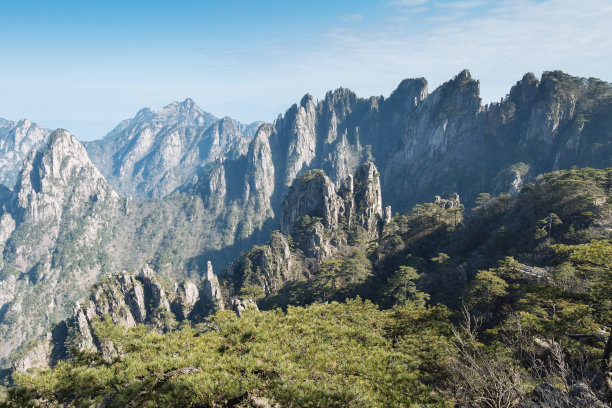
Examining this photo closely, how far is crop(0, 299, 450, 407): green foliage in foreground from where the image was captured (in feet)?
36.1

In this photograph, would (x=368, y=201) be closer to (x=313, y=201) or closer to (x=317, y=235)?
(x=317, y=235)

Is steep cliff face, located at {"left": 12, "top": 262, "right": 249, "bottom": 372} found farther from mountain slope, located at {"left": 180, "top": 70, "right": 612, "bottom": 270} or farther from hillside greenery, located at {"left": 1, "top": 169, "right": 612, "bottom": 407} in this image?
mountain slope, located at {"left": 180, "top": 70, "right": 612, "bottom": 270}

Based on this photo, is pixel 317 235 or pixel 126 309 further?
pixel 126 309

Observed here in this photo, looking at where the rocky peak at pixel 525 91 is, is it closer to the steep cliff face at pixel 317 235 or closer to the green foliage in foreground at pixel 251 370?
the steep cliff face at pixel 317 235

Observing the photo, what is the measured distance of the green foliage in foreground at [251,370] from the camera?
11.0 m

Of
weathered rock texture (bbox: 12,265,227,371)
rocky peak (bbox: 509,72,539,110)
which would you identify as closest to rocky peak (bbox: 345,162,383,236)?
weathered rock texture (bbox: 12,265,227,371)

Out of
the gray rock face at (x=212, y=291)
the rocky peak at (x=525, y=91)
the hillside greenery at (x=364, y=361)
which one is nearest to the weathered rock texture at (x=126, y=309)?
the gray rock face at (x=212, y=291)

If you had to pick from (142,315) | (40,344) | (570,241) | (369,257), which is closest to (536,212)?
(570,241)

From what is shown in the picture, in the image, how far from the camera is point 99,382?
12.1 meters

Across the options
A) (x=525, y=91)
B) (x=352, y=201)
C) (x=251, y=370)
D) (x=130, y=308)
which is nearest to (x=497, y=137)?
(x=525, y=91)

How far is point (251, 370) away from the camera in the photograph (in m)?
12.1

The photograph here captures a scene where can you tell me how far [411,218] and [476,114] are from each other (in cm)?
10297

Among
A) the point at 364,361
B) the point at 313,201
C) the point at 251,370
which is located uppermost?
the point at 251,370

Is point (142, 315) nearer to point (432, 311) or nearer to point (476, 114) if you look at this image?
point (432, 311)
